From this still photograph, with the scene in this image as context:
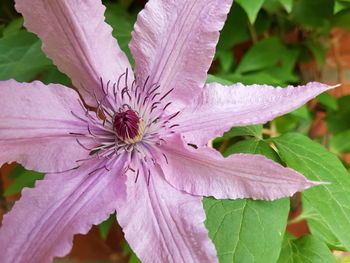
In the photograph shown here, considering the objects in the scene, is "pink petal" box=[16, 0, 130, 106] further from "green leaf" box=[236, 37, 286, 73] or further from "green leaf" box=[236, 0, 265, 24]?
"green leaf" box=[236, 37, 286, 73]

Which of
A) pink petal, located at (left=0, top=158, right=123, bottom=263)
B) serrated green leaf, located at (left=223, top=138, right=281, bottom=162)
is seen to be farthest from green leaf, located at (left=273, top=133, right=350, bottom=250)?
pink petal, located at (left=0, top=158, right=123, bottom=263)

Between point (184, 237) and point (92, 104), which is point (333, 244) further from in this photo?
point (92, 104)

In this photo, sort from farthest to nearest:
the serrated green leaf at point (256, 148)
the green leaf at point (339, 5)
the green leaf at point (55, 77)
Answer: the green leaf at point (339, 5), the green leaf at point (55, 77), the serrated green leaf at point (256, 148)

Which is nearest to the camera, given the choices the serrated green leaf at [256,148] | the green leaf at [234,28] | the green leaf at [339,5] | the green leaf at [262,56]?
the serrated green leaf at [256,148]

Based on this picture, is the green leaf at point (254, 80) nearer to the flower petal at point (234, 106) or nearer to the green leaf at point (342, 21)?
the flower petal at point (234, 106)

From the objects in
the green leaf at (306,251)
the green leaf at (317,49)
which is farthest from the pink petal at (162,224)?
the green leaf at (317,49)

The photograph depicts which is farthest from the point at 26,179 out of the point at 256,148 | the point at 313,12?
the point at 313,12

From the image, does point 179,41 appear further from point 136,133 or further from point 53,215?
point 53,215
